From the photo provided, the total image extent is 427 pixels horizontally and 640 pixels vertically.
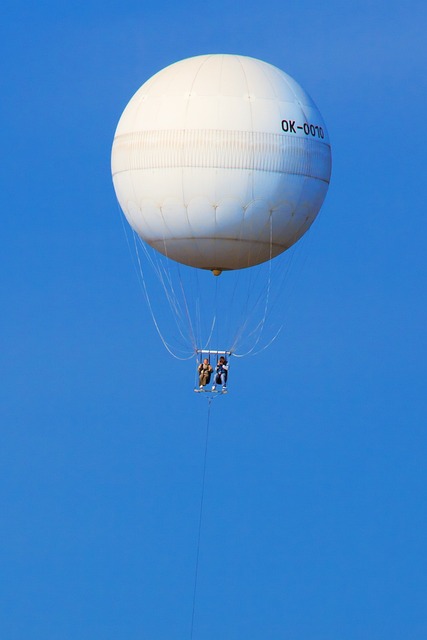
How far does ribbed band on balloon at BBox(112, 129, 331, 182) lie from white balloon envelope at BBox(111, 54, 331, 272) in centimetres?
3

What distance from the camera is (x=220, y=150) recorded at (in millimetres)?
104062

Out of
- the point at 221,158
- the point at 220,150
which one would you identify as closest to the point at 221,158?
the point at 221,158

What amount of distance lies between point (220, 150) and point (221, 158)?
11.0 inches

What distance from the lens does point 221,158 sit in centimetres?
10412

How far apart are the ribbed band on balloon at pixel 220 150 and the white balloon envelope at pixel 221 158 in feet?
0.11

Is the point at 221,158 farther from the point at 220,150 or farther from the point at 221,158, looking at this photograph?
the point at 220,150

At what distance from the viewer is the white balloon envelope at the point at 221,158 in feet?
342

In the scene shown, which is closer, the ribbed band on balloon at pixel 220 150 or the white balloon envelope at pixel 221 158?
the ribbed band on balloon at pixel 220 150

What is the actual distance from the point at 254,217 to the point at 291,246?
3752 millimetres

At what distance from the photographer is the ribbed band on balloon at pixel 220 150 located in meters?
104

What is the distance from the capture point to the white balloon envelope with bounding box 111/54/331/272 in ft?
342

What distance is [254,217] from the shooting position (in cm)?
10525

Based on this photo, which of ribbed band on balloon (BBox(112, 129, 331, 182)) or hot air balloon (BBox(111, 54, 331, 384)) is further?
hot air balloon (BBox(111, 54, 331, 384))

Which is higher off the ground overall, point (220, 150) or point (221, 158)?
point (220, 150)
